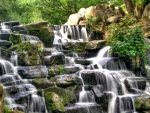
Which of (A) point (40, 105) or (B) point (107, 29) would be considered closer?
(A) point (40, 105)

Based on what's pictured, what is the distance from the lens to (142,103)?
949cm

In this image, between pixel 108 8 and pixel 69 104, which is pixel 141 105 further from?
pixel 108 8

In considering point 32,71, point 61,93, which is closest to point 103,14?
point 32,71

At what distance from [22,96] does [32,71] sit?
1971mm

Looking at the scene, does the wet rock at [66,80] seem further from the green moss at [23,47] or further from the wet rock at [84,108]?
the green moss at [23,47]

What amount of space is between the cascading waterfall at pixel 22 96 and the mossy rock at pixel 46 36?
4.76 meters

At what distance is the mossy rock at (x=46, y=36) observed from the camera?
14.5 metres

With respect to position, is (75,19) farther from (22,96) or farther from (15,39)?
(22,96)

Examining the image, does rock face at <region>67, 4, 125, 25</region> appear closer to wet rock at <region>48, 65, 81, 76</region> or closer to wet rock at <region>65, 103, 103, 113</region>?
wet rock at <region>48, 65, 81, 76</region>

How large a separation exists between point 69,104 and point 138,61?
4779 millimetres

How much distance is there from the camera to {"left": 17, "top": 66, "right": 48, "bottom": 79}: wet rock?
10523 millimetres

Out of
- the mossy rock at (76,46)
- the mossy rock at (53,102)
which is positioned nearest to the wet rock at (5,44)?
the mossy rock at (76,46)

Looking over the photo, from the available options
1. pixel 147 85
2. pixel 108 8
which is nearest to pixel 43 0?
pixel 108 8

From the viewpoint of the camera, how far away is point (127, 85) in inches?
427
